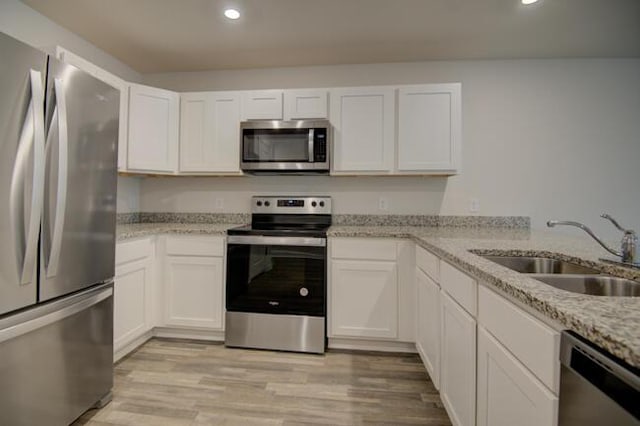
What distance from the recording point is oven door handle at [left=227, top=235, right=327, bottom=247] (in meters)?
2.29

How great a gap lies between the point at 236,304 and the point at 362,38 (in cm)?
231

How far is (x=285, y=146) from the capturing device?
99.0 inches

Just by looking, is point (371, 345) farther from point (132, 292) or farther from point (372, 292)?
point (132, 292)

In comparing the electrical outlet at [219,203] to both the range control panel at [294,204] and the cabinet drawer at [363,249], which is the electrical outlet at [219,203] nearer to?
the range control panel at [294,204]

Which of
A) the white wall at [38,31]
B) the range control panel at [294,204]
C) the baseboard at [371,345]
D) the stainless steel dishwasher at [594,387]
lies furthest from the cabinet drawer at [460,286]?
the white wall at [38,31]

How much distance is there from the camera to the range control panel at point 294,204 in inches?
111

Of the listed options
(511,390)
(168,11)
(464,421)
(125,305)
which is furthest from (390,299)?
(168,11)

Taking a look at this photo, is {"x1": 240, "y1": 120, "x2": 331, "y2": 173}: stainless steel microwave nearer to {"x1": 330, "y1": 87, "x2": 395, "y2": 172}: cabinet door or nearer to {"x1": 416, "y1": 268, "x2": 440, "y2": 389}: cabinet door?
{"x1": 330, "y1": 87, "x2": 395, "y2": 172}: cabinet door

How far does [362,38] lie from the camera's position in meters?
2.39

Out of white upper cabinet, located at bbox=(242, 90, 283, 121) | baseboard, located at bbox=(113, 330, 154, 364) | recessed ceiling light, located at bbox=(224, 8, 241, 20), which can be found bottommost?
baseboard, located at bbox=(113, 330, 154, 364)

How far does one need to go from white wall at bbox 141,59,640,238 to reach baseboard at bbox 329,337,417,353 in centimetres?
114

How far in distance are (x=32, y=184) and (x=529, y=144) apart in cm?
345

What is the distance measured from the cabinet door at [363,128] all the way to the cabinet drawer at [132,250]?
1.60 m

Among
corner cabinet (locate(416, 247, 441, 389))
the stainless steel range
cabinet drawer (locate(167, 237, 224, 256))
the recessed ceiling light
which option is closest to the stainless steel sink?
corner cabinet (locate(416, 247, 441, 389))
